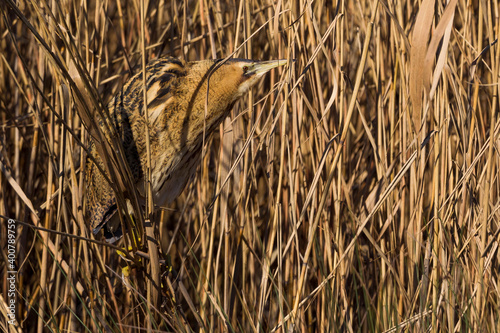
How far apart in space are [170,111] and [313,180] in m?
0.40

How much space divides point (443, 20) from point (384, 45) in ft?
1.97

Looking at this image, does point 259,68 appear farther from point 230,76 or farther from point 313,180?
point 313,180

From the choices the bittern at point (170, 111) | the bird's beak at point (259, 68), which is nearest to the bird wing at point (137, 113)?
the bittern at point (170, 111)

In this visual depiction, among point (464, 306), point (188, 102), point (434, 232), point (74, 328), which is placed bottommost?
point (74, 328)

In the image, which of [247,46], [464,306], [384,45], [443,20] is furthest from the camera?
[384,45]

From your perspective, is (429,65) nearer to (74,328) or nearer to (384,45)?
(384,45)

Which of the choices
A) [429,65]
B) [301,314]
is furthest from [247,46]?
[301,314]

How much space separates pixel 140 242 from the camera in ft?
3.34

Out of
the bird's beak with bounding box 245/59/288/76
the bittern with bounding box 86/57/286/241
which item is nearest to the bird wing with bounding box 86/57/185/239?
the bittern with bounding box 86/57/286/241

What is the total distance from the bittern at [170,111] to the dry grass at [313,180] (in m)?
0.06

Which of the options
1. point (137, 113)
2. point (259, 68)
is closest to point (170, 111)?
point (137, 113)

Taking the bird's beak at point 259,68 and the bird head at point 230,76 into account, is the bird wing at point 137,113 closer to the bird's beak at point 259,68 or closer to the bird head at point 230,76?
the bird head at point 230,76

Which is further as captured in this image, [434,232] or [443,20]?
[434,232]

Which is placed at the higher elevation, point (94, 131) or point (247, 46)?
point (247, 46)
